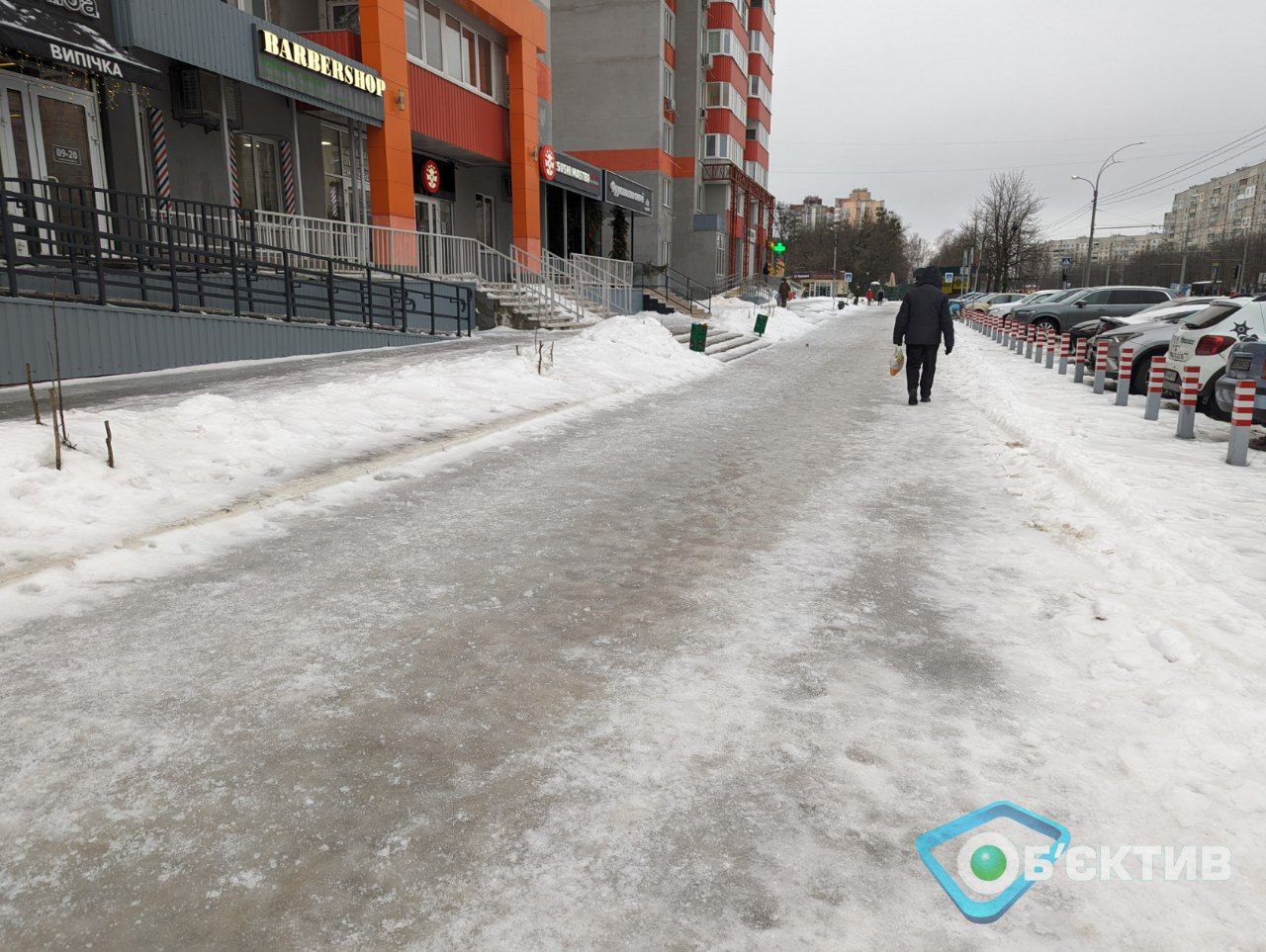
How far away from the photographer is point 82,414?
21.3 ft

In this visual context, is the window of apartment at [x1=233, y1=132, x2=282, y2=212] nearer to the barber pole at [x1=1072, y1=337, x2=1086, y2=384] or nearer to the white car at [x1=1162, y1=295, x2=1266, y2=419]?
the barber pole at [x1=1072, y1=337, x2=1086, y2=384]

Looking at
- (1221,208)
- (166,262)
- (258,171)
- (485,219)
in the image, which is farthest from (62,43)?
(1221,208)

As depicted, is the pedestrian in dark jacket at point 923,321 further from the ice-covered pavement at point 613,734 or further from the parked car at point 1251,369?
the ice-covered pavement at point 613,734

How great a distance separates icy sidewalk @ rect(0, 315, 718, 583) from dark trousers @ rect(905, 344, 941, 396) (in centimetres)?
433

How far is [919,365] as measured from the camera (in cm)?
1240

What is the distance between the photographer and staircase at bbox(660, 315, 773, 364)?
20795 millimetres

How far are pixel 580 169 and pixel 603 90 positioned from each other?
58.2 ft

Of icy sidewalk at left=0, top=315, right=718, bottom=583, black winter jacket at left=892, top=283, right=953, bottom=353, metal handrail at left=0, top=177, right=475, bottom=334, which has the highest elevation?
metal handrail at left=0, top=177, right=475, bottom=334

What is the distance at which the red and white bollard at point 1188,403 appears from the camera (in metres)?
→ 9.23

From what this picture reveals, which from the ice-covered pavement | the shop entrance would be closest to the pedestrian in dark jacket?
the ice-covered pavement

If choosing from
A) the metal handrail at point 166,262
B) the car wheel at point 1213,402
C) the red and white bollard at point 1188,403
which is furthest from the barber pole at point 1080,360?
the metal handrail at point 166,262

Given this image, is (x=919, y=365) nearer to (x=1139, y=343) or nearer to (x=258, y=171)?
(x=1139, y=343)

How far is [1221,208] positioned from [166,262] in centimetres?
15841

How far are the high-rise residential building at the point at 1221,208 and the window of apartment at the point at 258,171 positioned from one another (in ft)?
377
